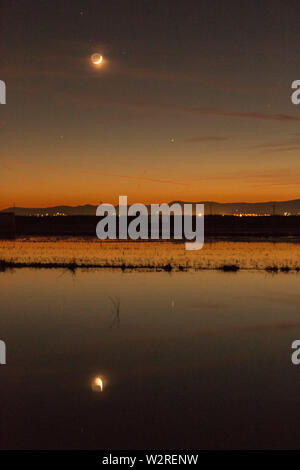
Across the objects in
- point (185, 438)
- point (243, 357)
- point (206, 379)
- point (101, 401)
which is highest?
point (243, 357)

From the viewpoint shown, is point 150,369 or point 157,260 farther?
point 157,260

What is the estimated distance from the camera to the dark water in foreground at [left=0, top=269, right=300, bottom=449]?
7.36 meters

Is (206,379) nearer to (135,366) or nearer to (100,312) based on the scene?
(135,366)

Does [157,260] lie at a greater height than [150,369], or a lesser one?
greater

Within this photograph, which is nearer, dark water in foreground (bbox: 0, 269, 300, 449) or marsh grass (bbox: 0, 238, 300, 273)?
dark water in foreground (bbox: 0, 269, 300, 449)

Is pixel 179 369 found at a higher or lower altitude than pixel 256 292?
lower

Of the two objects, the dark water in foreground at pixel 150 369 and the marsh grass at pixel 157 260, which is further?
the marsh grass at pixel 157 260

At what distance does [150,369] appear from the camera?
10164mm

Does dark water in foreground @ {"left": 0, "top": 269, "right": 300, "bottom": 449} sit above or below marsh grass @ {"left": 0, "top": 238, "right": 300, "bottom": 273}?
below

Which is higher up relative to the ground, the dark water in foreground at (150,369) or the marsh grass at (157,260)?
the marsh grass at (157,260)

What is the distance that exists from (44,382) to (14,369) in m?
1.03

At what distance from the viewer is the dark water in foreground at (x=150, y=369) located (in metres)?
7.36

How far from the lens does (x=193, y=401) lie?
8469mm

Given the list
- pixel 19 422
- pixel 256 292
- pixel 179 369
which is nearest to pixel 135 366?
pixel 179 369
